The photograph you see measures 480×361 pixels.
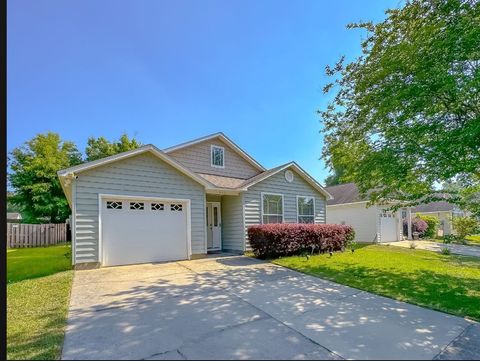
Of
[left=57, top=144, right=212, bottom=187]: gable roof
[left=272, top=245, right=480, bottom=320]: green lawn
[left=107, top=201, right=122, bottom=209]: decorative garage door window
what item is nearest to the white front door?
[left=272, top=245, right=480, bottom=320]: green lawn

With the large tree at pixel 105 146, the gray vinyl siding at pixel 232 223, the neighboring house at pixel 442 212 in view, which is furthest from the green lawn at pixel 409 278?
the large tree at pixel 105 146

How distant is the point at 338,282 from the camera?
725 cm

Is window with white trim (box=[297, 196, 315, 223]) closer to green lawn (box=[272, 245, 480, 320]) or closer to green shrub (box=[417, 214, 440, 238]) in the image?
green lawn (box=[272, 245, 480, 320])

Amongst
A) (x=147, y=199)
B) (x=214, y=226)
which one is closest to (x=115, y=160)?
(x=147, y=199)

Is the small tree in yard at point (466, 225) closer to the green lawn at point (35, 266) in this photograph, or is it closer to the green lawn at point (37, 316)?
the green lawn at point (37, 316)

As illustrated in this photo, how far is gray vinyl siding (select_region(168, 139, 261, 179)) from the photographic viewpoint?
43.8 ft

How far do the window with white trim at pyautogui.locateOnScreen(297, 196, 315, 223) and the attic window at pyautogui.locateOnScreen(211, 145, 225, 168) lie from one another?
4.43m

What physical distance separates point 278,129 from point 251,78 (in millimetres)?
4423

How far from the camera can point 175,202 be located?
1038 cm

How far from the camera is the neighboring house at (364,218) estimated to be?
18.1 metres

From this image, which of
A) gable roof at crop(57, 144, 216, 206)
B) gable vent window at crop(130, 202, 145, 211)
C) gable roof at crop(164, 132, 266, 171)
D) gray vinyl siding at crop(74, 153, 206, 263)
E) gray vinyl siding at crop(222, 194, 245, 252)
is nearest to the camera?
gable roof at crop(57, 144, 216, 206)

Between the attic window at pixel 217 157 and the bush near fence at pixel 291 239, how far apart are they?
14.2 feet

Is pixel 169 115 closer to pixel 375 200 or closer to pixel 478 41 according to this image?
pixel 375 200

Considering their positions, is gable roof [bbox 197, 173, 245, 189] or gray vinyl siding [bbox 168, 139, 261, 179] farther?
gray vinyl siding [bbox 168, 139, 261, 179]
